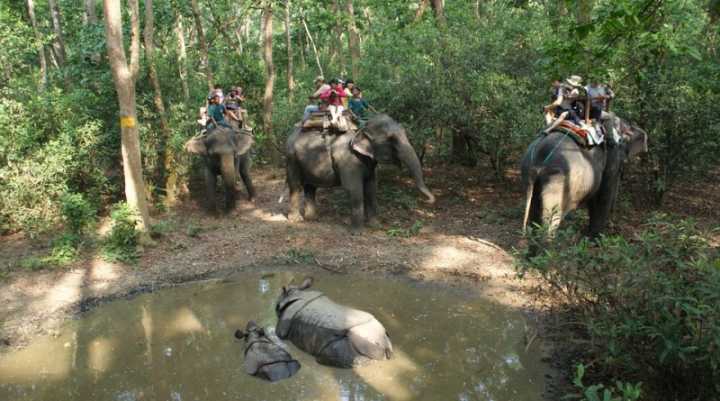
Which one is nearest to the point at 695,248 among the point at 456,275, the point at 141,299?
the point at 456,275

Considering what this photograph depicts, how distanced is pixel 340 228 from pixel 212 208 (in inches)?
128

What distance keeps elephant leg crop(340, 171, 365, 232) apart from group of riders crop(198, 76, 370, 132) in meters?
1.01

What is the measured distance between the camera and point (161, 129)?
532 inches

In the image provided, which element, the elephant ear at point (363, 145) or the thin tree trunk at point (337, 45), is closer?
the elephant ear at point (363, 145)

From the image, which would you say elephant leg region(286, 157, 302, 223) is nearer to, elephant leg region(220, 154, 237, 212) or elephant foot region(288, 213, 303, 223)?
elephant foot region(288, 213, 303, 223)

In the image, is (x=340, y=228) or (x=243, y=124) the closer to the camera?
(x=340, y=228)

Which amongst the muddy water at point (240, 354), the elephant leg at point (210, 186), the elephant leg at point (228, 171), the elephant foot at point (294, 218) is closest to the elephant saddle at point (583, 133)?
the muddy water at point (240, 354)

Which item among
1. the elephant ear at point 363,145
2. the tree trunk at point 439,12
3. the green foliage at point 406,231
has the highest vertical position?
the tree trunk at point 439,12

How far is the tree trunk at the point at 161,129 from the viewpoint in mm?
12867

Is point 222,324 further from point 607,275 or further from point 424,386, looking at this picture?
point 607,275

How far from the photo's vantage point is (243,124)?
570 inches

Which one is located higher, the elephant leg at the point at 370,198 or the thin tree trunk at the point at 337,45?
the thin tree trunk at the point at 337,45

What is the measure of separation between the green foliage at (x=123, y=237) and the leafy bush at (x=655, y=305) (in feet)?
22.6

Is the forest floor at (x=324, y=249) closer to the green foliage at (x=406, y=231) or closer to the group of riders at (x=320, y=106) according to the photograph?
the green foliage at (x=406, y=231)
